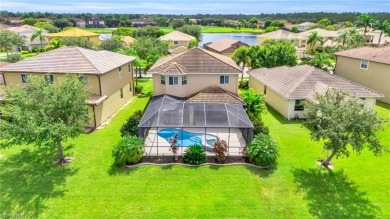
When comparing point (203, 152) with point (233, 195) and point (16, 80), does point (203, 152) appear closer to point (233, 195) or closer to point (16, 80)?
point (233, 195)

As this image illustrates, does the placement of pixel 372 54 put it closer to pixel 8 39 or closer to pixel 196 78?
pixel 196 78

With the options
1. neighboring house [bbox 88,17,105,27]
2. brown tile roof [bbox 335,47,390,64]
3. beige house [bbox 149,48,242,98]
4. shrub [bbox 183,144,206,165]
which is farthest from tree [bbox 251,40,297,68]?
neighboring house [bbox 88,17,105,27]

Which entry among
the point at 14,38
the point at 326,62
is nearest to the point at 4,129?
the point at 326,62

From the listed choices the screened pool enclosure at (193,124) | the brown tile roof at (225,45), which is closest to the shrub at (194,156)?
the screened pool enclosure at (193,124)

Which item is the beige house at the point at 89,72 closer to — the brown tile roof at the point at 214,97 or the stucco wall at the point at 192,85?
the stucco wall at the point at 192,85

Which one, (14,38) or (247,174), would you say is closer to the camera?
(247,174)

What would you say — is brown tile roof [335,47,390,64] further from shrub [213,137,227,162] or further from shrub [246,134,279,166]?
shrub [213,137,227,162]
